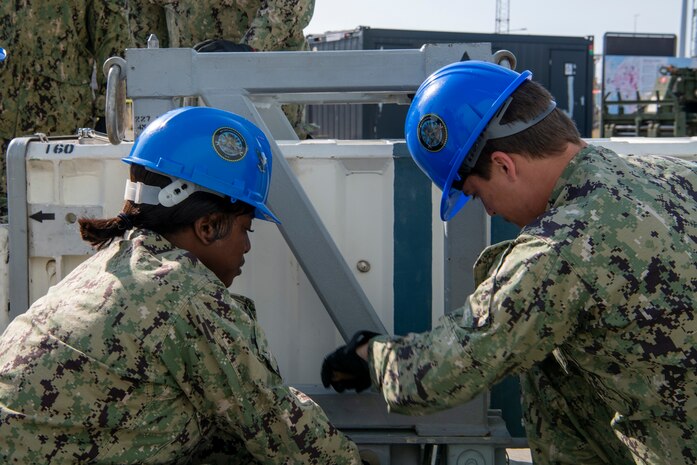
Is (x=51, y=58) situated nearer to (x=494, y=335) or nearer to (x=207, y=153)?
(x=207, y=153)

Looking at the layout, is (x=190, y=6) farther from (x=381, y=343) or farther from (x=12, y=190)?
(x=381, y=343)

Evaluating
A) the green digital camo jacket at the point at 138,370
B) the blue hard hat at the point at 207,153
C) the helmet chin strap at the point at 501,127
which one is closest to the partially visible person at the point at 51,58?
the blue hard hat at the point at 207,153

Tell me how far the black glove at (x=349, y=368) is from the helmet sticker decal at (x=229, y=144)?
2.04 ft

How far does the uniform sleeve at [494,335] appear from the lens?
191 centimetres

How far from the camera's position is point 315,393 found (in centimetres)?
276

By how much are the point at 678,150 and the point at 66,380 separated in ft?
6.73

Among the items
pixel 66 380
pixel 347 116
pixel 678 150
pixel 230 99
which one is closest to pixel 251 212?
pixel 230 99

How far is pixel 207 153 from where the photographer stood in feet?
7.19

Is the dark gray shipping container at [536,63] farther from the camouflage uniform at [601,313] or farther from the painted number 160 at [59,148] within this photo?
the camouflage uniform at [601,313]

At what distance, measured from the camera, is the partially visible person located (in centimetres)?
536

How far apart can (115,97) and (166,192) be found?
1.91ft

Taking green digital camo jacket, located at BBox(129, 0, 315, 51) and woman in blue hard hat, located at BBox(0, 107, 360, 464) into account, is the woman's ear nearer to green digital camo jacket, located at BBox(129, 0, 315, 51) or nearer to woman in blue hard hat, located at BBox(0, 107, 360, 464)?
woman in blue hard hat, located at BBox(0, 107, 360, 464)

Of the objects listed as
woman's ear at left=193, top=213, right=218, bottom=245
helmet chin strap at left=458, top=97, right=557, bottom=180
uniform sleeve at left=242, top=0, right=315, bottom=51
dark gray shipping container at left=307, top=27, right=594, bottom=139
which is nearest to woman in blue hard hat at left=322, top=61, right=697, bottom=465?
helmet chin strap at left=458, top=97, right=557, bottom=180

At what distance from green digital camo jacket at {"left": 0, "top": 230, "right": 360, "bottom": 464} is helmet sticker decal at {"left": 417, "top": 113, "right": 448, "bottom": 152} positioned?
2.09 feet
